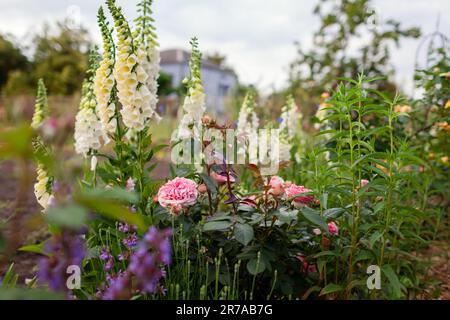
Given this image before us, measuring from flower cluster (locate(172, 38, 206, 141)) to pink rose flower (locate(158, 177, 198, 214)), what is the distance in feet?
1.39

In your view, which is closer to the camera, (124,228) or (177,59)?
(124,228)

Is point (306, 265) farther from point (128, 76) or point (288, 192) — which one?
point (128, 76)

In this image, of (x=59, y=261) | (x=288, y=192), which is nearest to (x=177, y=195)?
(x=288, y=192)

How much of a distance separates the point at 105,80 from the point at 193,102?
1.47 feet

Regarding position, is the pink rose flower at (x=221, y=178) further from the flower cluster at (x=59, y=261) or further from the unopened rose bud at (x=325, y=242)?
the flower cluster at (x=59, y=261)

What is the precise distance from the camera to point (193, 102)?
7.37 feet

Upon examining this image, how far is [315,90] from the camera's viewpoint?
6.55 m

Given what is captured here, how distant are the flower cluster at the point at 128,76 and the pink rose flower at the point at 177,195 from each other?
13.5 inches

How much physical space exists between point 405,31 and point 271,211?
16.0 feet

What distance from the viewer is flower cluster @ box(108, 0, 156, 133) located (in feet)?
6.57

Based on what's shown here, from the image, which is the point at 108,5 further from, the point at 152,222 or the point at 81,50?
the point at 81,50

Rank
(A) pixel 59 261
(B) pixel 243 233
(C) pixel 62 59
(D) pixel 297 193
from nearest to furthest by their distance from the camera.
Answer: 1. (A) pixel 59 261
2. (B) pixel 243 233
3. (D) pixel 297 193
4. (C) pixel 62 59

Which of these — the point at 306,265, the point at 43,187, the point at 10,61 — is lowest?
the point at 306,265

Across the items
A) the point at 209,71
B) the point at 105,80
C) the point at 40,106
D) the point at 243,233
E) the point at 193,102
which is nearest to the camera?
the point at 243,233
